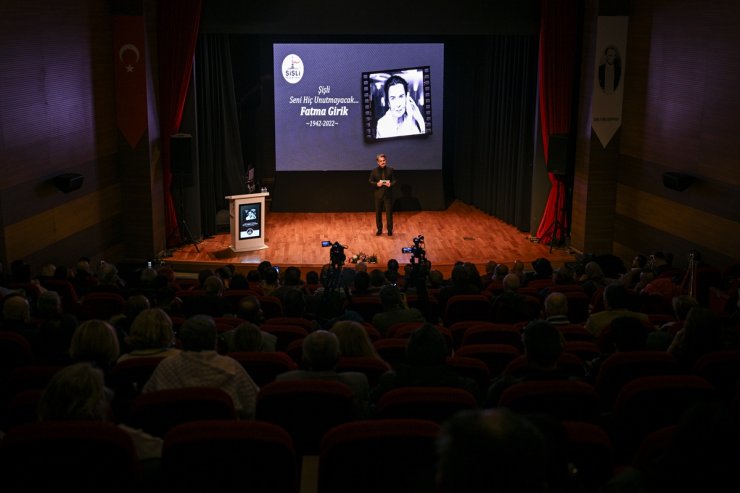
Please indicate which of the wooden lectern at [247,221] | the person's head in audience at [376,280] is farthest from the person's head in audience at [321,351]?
the wooden lectern at [247,221]

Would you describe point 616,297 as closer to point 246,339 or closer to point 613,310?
point 613,310

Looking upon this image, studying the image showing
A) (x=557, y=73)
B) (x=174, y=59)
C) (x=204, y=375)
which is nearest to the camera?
(x=204, y=375)

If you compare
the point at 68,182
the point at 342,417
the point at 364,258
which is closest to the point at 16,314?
the point at 342,417

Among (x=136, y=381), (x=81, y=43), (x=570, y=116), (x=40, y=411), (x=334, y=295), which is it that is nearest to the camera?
(x=40, y=411)

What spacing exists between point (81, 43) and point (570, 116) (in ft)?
22.1

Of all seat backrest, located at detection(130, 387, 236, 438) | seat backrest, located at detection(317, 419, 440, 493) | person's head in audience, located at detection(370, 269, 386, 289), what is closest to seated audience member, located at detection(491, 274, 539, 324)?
person's head in audience, located at detection(370, 269, 386, 289)

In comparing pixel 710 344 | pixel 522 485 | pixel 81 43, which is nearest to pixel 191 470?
pixel 522 485

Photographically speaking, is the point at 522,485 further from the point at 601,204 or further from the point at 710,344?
the point at 601,204

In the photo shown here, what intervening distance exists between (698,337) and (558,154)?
7940 millimetres

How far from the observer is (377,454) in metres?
2.71

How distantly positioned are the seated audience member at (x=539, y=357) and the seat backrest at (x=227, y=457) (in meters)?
1.32

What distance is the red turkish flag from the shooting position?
445 inches

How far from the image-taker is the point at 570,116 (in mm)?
12492

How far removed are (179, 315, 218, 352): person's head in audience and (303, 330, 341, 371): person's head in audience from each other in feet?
1.44
